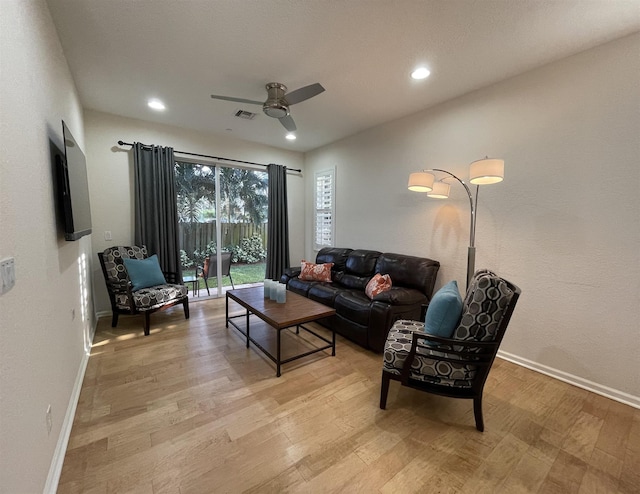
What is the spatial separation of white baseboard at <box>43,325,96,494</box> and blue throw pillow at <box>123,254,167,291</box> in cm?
120

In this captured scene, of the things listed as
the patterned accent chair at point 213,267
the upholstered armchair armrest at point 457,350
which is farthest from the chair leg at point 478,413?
the patterned accent chair at point 213,267

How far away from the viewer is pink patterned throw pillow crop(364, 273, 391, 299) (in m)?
3.18

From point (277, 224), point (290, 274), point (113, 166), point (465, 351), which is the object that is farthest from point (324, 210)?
point (465, 351)

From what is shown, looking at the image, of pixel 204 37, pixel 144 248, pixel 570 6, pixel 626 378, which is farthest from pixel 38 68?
pixel 626 378

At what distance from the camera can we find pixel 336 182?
4.81 metres

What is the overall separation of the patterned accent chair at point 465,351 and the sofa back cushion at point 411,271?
134cm

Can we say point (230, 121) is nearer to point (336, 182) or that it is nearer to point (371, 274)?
point (336, 182)

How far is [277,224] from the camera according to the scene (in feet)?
16.8

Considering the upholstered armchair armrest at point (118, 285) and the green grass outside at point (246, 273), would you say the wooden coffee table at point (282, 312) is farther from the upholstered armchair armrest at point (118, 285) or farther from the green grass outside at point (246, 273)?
the green grass outside at point (246, 273)

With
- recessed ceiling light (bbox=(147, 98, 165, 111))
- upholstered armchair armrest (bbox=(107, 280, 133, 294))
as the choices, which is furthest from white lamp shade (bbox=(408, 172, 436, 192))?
upholstered armchair armrest (bbox=(107, 280, 133, 294))

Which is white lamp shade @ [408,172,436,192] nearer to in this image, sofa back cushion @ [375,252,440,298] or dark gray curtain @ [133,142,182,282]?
sofa back cushion @ [375,252,440,298]

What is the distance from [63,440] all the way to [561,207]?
4015 mm

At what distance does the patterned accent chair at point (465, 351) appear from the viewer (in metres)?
1.68

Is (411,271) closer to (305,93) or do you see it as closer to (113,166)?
(305,93)
